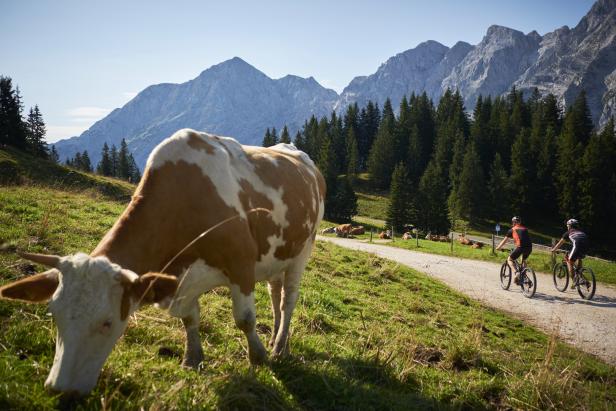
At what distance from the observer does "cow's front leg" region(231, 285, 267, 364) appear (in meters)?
3.92

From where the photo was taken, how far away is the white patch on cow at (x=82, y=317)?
8.35ft

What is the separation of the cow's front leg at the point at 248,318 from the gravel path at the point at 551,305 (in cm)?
551

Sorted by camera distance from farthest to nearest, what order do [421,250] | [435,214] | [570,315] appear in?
1. [435,214]
2. [421,250]
3. [570,315]

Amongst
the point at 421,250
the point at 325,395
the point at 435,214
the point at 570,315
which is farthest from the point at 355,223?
the point at 325,395

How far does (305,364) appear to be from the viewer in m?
4.28

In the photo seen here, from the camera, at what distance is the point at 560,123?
77312 mm

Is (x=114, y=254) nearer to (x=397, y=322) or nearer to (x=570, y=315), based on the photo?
(x=397, y=322)

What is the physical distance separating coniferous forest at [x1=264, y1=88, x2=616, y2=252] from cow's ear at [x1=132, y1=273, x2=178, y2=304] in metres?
48.9

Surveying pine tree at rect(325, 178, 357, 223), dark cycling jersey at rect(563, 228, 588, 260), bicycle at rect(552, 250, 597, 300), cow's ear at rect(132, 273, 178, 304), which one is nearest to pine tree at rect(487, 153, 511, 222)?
pine tree at rect(325, 178, 357, 223)

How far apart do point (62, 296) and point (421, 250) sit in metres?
26.1

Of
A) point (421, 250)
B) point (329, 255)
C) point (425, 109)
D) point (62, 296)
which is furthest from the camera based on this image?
point (425, 109)

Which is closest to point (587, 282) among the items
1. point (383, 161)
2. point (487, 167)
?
point (487, 167)

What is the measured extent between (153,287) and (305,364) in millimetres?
2172

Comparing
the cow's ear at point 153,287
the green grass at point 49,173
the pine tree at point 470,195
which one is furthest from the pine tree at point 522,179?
the cow's ear at point 153,287
